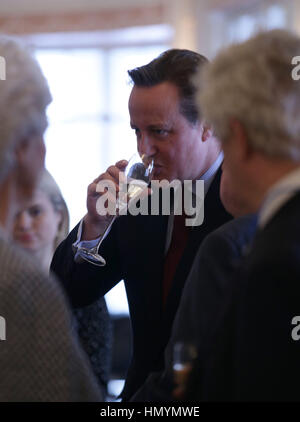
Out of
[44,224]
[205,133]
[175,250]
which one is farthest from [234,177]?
[44,224]

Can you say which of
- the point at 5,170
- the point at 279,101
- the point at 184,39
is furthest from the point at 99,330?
the point at 184,39

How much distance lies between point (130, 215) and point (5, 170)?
34.9 inches

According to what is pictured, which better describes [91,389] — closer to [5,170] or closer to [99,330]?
[5,170]

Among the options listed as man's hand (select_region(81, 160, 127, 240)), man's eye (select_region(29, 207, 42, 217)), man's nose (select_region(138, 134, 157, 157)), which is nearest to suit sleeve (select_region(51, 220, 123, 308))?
man's hand (select_region(81, 160, 127, 240))

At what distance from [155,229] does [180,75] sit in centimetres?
48

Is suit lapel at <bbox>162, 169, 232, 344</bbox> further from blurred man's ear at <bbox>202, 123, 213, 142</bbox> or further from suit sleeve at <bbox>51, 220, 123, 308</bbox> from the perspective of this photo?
suit sleeve at <bbox>51, 220, 123, 308</bbox>

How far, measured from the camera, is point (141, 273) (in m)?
1.92

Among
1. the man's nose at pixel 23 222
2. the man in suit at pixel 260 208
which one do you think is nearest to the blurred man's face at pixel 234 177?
the man in suit at pixel 260 208

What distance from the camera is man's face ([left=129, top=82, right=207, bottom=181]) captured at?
6.52 feet

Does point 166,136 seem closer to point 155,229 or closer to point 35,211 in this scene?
point 155,229

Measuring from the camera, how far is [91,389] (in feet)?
4.06

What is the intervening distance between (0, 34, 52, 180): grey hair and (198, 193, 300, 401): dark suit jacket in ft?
1.49

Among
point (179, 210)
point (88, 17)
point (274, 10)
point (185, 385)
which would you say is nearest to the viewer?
point (185, 385)

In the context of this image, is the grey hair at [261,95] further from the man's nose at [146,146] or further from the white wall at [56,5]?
the white wall at [56,5]
